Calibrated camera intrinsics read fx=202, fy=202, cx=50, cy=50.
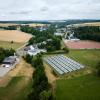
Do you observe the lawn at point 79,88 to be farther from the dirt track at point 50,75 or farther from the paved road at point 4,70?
the paved road at point 4,70

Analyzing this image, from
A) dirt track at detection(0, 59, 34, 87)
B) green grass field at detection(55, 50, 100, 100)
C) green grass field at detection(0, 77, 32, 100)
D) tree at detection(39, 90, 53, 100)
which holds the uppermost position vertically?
tree at detection(39, 90, 53, 100)

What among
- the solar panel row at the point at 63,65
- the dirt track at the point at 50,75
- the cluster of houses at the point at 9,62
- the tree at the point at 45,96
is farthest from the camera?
the cluster of houses at the point at 9,62

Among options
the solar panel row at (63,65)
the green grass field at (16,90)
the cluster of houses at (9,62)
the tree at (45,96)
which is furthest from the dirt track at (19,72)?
the tree at (45,96)

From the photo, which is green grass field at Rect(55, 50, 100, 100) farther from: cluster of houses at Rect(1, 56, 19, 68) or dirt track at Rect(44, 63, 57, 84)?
cluster of houses at Rect(1, 56, 19, 68)

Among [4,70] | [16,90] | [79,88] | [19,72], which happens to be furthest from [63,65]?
[16,90]

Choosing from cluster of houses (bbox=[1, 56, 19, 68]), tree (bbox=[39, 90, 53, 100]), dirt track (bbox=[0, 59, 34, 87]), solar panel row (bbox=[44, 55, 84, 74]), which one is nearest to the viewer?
tree (bbox=[39, 90, 53, 100])

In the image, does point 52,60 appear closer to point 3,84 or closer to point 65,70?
point 65,70

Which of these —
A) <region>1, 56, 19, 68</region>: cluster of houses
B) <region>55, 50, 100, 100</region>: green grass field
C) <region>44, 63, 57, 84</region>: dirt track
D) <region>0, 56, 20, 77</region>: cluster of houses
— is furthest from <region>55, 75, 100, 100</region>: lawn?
<region>1, 56, 19, 68</region>: cluster of houses
